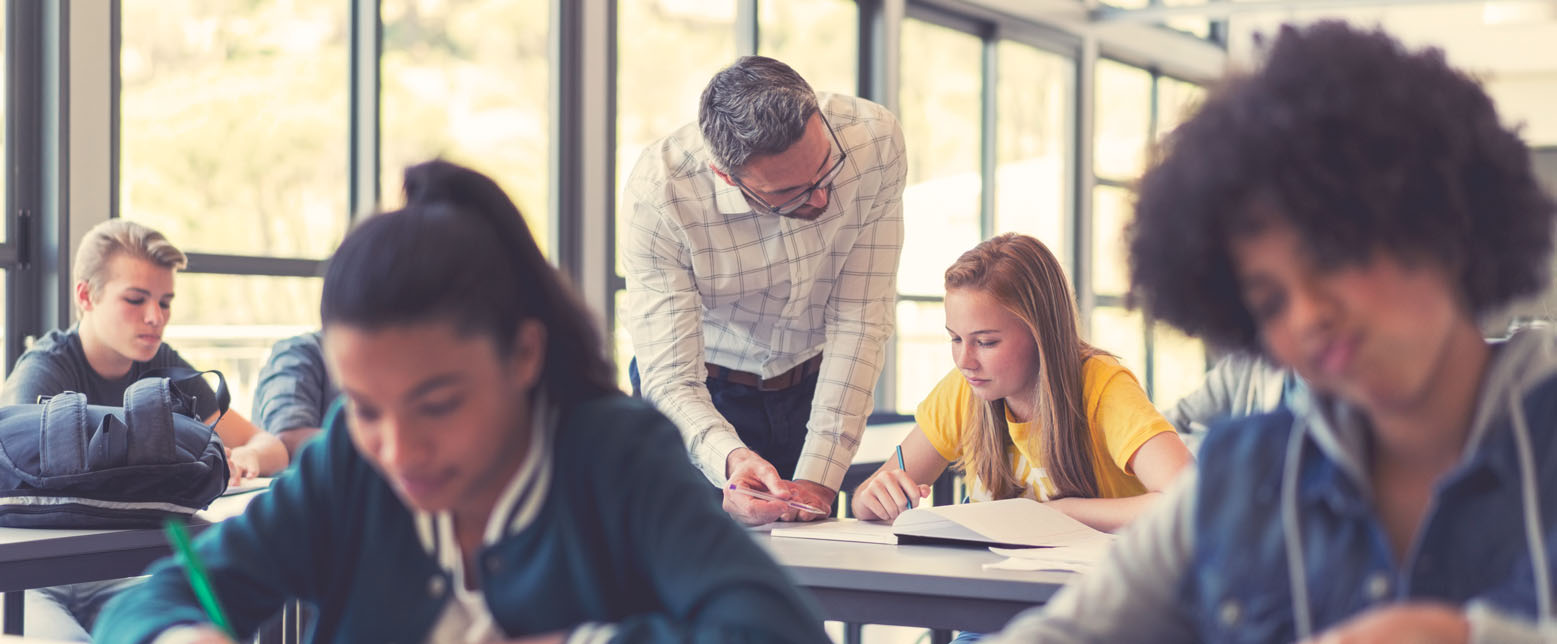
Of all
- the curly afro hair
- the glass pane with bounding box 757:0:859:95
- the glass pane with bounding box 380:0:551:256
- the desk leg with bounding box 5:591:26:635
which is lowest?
the desk leg with bounding box 5:591:26:635

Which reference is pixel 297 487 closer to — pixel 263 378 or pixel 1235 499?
pixel 1235 499

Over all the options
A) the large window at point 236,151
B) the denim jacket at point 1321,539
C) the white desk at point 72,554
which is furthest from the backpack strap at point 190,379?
the denim jacket at point 1321,539

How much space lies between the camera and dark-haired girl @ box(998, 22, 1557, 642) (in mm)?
723

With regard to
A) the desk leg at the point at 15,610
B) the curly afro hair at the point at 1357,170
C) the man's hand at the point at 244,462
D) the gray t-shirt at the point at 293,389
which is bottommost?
the desk leg at the point at 15,610

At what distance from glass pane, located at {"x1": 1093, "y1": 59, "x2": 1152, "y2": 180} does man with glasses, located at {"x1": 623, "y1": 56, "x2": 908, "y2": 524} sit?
17.3 feet

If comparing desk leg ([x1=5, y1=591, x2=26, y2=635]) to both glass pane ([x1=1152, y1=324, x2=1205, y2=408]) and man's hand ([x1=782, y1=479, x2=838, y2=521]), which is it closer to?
man's hand ([x1=782, y1=479, x2=838, y2=521])

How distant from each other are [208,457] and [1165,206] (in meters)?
1.81

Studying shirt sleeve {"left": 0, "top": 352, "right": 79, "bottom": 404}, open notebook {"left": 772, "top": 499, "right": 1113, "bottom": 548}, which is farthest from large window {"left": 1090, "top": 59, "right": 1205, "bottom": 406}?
shirt sleeve {"left": 0, "top": 352, "right": 79, "bottom": 404}

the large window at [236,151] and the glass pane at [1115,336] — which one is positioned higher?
the large window at [236,151]

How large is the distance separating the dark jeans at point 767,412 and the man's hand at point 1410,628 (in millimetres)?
1785

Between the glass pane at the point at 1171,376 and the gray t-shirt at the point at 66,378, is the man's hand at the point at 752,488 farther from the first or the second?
the glass pane at the point at 1171,376

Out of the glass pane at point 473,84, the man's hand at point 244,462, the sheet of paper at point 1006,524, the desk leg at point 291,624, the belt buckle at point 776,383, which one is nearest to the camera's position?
the sheet of paper at point 1006,524

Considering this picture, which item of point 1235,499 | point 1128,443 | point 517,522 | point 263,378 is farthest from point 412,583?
point 263,378

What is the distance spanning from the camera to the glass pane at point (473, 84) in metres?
4.03
